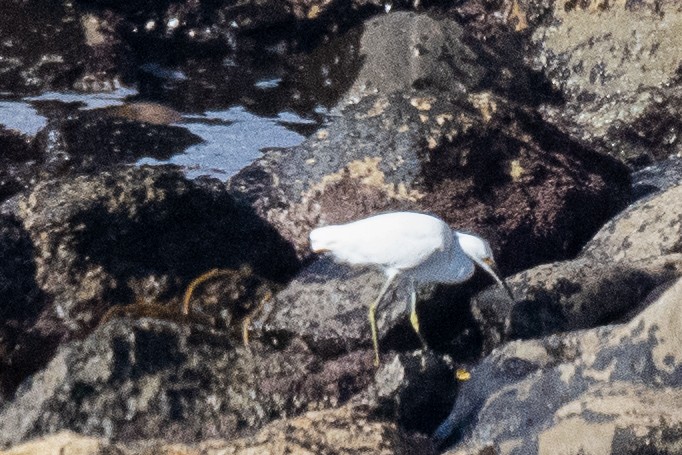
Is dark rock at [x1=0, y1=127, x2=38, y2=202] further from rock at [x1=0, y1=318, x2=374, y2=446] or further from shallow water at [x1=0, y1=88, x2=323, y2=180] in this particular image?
rock at [x1=0, y1=318, x2=374, y2=446]

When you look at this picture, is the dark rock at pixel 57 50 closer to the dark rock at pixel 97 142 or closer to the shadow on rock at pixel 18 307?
the dark rock at pixel 97 142

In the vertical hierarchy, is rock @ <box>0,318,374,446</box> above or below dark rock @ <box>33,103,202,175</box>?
above

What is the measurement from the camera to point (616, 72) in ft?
24.8

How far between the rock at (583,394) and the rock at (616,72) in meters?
3.67

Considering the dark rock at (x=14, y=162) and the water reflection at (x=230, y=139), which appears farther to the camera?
the water reflection at (x=230, y=139)

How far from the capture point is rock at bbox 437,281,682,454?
2730 millimetres

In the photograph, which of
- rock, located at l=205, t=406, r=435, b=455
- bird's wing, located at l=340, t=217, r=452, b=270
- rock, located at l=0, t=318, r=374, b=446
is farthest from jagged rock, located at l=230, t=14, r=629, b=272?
rock, located at l=205, t=406, r=435, b=455

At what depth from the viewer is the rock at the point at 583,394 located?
2.73 meters

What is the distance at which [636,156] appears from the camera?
6.89 metres

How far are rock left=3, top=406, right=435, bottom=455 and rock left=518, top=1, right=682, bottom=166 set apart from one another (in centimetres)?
430

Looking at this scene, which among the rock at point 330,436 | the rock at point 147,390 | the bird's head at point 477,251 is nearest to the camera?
the rock at point 330,436

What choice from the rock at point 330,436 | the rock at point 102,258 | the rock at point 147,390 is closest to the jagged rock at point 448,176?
the rock at point 102,258

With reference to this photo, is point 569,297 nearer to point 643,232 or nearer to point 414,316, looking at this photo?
point 414,316

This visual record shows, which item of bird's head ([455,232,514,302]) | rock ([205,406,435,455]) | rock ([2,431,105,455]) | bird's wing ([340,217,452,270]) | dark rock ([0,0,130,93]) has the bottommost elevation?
dark rock ([0,0,130,93])
